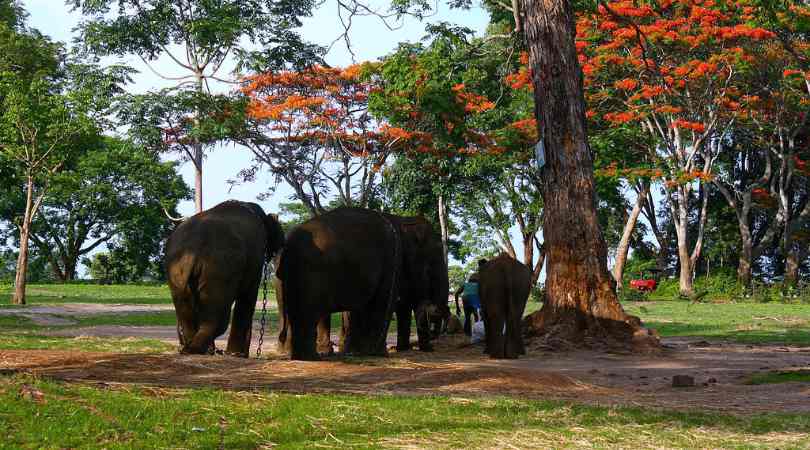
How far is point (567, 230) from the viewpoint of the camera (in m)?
15.5

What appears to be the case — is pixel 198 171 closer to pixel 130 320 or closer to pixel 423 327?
pixel 130 320

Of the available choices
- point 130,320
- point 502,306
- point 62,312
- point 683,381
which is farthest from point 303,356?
point 62,312

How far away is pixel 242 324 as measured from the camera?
11938mm

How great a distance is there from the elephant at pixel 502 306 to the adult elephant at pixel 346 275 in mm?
1179

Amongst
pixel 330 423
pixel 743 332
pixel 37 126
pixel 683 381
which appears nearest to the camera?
pixel 330 423

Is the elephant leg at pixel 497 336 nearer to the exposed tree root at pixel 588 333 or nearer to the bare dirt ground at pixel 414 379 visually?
the exposed tree root at pixel 588 333

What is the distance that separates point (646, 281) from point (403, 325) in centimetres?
3208

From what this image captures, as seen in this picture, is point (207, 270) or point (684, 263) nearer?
point (207, 270)

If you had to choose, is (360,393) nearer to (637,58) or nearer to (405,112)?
(405,112)

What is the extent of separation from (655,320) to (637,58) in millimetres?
12892

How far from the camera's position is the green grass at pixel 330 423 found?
5.95 m

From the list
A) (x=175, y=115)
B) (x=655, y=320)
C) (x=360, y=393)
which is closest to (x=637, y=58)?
(x=655, y=320)

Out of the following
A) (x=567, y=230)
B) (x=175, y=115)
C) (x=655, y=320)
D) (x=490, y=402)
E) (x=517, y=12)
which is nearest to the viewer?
(x=490, y=402)

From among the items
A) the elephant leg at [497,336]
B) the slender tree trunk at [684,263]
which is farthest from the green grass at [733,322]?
the slender tree trunk at [684,263]
